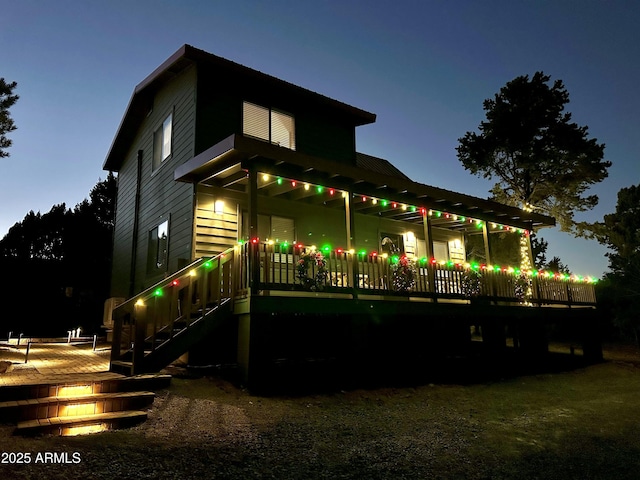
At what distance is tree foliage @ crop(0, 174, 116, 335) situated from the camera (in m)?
23.1

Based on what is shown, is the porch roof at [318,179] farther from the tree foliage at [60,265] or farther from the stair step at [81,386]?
the tree foliage at [60,265]

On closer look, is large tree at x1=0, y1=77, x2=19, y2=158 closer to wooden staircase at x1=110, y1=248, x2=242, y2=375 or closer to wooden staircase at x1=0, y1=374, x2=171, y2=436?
wooden staircase at x1=110, y1=248, x2=242, y2=375

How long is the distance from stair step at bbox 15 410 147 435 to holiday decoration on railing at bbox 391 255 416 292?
6.88 metres

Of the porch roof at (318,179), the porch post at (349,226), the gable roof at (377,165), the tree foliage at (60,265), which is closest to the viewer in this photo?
the porch roof at (318,179)

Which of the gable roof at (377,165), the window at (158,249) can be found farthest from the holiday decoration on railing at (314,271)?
the gable roof at (377,165)

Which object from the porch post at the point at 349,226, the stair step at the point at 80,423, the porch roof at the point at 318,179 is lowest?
the stair step at the point at 80,423

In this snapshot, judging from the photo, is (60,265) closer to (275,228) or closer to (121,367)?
(275,228)

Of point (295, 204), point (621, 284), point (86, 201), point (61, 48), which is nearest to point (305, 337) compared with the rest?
point (295, 204)

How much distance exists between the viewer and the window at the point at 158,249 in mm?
13086

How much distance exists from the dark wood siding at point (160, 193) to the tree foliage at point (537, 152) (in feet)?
60.7

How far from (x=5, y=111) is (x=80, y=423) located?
41.0ft

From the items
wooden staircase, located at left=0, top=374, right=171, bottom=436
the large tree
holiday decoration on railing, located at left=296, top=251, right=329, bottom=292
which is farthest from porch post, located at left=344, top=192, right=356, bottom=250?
the large tree

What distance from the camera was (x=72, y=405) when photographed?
5836mm

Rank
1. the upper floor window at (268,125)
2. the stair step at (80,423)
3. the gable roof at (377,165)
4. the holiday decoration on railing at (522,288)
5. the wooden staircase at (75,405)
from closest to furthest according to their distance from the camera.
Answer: the stair step at (80,423)
the wooden staircase at (75,405)
the upper floor window at (268,125)
the holiday decoration on railing at (522,288)
the gable roof at (377,165)
